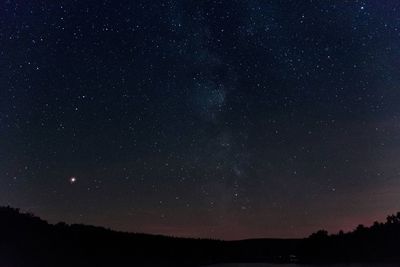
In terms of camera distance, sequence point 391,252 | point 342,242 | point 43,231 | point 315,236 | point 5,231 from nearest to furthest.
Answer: point 5,231, point 43,231, point 391,252, point 342,242, point 315,236

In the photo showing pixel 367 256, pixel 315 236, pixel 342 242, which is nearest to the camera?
pixel 367 256

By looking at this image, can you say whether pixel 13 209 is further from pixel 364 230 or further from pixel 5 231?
pixel 364 230

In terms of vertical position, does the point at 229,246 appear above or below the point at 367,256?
above

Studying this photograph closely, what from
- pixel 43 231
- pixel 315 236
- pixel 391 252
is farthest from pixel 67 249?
pixel 315 236

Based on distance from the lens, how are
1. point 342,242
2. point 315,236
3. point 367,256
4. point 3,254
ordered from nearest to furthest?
point 3,254 → point 367,256 → point 342,242 → point 315,236

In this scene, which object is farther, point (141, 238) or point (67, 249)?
point (141, 238)

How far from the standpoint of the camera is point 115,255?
213ft

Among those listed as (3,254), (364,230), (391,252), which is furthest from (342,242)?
(3,254)

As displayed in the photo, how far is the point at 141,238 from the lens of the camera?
307 feet

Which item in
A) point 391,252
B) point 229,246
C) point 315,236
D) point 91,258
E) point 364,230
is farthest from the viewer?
point 229,246

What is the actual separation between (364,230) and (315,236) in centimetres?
4188

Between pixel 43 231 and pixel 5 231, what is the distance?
615 centimetres

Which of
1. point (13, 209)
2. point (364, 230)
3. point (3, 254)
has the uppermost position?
point (364, 230)

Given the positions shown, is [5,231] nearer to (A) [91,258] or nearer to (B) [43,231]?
(B) [43,231]
